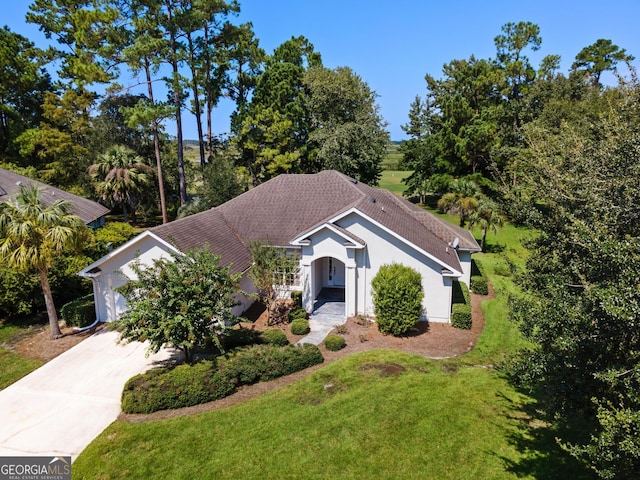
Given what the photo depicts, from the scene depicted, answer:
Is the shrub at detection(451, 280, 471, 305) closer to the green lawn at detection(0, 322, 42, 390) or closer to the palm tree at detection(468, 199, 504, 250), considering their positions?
the palm tree at detection(468, 199, 504, 250)

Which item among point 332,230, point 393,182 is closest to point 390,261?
point 332,230

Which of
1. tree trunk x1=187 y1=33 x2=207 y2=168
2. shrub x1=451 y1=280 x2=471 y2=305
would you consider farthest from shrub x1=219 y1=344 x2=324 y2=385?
tree trunk x1=187 y1=33 x2=207 y2=168

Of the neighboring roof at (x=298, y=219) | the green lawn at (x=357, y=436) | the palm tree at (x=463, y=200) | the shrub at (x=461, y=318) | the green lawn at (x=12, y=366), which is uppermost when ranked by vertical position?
the palm tree at (x=463, y=200)

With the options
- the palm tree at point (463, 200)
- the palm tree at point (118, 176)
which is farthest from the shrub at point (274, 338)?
the palm tree at point (118, 176)

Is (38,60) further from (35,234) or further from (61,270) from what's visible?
(35,234)

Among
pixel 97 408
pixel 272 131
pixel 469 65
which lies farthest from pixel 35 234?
pixel 469 65

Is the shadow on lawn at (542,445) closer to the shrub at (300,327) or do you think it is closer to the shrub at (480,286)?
the shrub at (300,327)
